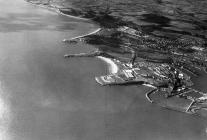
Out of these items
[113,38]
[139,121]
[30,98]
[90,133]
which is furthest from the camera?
[113,38]

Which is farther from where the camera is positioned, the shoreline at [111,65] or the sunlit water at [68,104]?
the shoreline at [111,65]

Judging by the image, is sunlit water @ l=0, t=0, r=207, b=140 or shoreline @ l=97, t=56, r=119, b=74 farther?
shoreline @ l=97, t=56, r=119, b=74

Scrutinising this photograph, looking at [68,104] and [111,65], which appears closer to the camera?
[68,104]

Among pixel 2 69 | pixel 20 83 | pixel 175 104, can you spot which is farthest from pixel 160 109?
pixel 2 69

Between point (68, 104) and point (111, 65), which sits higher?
point (111, 65)

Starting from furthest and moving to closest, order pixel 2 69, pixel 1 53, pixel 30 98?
pixel 1 53 → pixel 2 69 → pixel 30 98

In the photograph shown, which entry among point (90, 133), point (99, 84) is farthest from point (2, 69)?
point (90, 133)

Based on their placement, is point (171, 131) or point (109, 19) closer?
point (171, 131)

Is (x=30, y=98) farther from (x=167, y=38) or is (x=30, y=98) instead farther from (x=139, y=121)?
(x=167, y=38)
